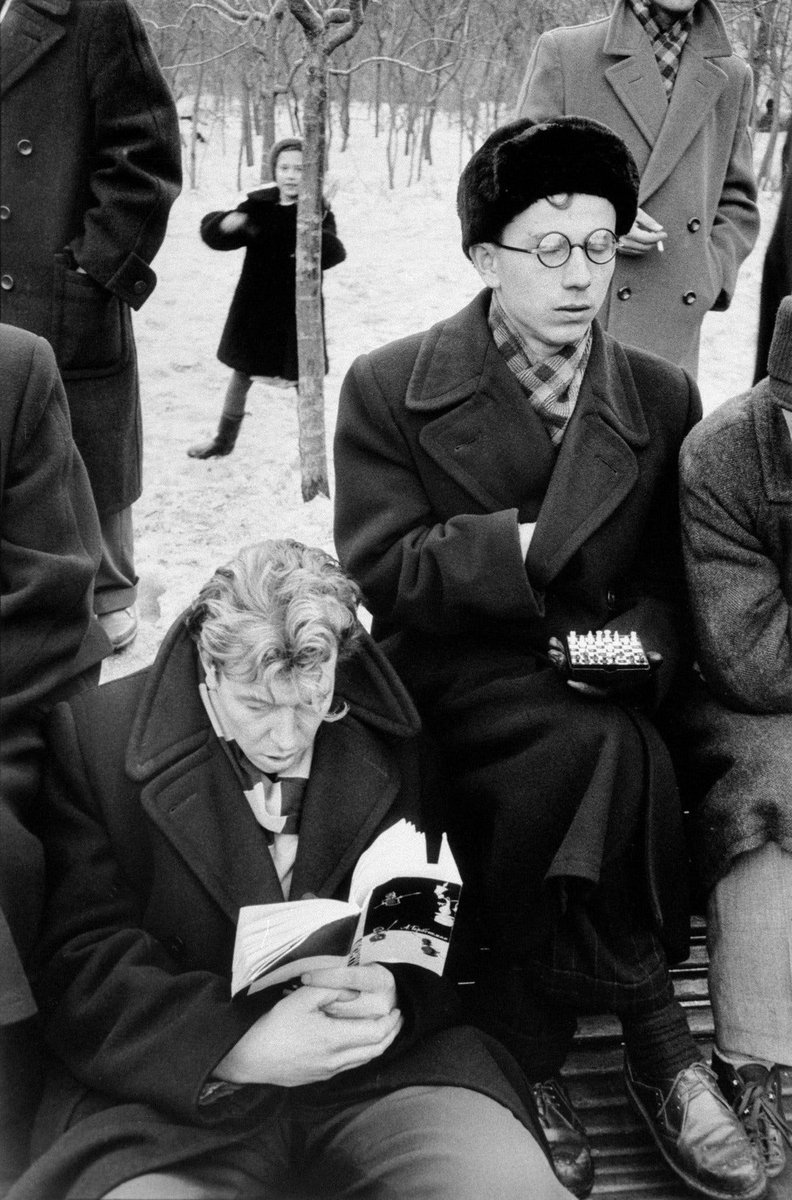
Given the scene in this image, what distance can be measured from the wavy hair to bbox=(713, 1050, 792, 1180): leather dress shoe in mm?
1049

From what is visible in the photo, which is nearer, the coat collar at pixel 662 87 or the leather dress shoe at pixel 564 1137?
the leather dress shoe at pixel 564 1137

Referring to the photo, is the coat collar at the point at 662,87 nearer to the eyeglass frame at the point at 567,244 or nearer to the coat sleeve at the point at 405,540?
the eyeglass frame at the point at 567,244

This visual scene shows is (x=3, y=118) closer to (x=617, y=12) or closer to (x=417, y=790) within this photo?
(x=617, y=12)

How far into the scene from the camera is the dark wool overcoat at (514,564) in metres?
2.20

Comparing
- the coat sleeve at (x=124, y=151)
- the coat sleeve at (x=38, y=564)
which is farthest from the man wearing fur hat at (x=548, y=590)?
the coat sleeve at (x=124, y=151)

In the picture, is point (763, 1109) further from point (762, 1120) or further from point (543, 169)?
point (543, 169)

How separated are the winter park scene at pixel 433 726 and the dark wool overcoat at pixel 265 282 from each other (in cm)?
183

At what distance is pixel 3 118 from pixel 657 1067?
2547 mm

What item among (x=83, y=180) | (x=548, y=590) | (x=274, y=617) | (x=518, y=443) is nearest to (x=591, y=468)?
(x=518, y=443)

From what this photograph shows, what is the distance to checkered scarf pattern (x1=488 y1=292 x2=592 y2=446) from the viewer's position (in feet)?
8.00

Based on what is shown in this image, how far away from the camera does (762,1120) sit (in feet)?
7.00

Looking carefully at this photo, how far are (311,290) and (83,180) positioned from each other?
1.65 m

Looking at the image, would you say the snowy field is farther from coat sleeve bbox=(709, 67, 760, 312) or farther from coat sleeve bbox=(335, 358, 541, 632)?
coat sleeve bbox=(709, 67, 760, 312)

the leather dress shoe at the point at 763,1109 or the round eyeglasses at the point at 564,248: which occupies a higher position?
the round eyeglasses at the point at 564,248
